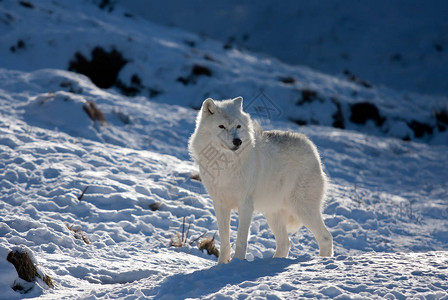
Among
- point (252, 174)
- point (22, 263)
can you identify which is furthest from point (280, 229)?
point (22, 263)

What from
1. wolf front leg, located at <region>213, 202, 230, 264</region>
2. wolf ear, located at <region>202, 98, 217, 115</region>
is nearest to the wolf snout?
wolf ear, located at <region>202, 98, 217, 115</region>

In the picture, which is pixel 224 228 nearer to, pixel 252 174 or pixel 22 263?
pixel 252 174

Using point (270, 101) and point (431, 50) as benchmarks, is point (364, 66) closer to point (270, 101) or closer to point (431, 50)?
point (431, 50)

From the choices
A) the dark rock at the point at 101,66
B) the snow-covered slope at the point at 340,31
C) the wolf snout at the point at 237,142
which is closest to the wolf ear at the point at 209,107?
the wolf snout at the point at 237,142

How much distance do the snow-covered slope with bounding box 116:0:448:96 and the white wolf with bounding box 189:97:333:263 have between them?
17897mm

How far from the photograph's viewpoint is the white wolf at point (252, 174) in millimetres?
4770

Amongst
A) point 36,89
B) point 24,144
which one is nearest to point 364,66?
point 36,89

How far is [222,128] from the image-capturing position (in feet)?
15.5

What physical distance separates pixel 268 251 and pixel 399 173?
630cm

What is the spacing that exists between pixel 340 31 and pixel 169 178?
22664mm

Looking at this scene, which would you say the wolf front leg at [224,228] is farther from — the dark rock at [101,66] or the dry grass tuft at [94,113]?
the dark rock at [101,66]

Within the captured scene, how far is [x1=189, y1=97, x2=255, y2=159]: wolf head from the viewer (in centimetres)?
465

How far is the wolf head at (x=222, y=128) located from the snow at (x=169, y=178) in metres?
1.26

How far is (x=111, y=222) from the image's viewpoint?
20.3ft
